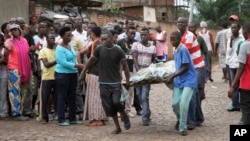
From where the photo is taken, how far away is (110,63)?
8742 mm

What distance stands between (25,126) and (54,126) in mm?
540

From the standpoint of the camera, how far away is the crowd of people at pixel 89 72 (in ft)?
28.7

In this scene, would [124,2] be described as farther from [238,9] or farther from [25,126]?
[25,126]

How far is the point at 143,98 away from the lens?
9648 mm

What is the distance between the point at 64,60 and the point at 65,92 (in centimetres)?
62

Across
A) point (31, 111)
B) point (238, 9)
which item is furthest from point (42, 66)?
point (238, 9)

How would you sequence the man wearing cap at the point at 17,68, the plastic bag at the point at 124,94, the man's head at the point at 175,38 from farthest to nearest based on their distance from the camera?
the man wearing cap at the point at 17,68 < the plastic bag at the point at 124,94 < the man's head at the point at 175,38

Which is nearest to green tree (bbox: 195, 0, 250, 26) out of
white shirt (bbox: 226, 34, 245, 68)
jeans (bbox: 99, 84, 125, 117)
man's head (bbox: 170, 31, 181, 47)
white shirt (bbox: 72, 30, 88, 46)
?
white shirt (bbox: 226, 34, 245, 68)

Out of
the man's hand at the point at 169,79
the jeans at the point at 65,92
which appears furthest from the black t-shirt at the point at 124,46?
the man's hand at the point at 169,79

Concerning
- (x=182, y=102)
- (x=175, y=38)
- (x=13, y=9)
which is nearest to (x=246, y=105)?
(x=182, y=102)

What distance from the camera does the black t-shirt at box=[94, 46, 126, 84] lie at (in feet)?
28.7

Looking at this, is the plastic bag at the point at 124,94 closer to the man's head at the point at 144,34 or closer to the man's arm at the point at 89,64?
the man's arm at the point at 89,64

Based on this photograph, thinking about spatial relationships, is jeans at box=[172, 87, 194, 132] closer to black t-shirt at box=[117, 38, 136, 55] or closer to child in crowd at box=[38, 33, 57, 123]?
black t-shirt at box=[117, 38, 136, 55]

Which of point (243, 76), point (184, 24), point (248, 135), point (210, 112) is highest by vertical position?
point (184, 24)
